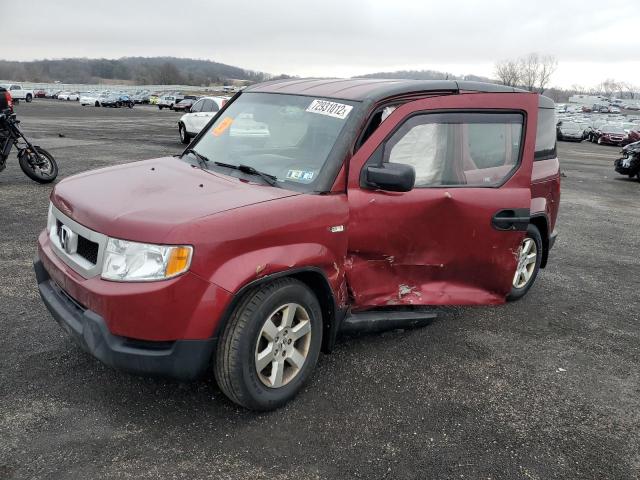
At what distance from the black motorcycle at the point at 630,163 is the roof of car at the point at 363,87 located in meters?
13.5

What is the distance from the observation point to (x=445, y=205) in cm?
368

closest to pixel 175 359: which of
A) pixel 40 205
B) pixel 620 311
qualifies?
pixel 620 311

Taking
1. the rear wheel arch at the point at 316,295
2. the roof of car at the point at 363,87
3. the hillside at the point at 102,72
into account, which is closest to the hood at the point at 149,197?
the rear wheel arch at the point at 316,295

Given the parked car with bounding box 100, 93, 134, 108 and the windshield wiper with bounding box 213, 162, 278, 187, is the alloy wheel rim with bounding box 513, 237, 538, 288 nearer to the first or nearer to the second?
the windshield wiper with bounding box 213, 162, 278, 187

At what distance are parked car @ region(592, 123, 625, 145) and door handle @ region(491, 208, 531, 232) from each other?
34.0 m

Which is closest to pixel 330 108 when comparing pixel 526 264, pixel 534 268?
pixel 526 264

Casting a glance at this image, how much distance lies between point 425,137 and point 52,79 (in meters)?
145

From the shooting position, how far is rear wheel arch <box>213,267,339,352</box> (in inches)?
109

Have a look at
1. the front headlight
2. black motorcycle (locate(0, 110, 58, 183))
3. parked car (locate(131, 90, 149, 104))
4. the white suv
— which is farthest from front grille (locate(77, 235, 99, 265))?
parked car (locate(131, 90, 149, 104))

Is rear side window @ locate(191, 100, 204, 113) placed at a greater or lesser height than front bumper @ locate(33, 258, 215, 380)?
greater

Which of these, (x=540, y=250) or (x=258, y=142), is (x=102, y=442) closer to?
(x=258, y=142)

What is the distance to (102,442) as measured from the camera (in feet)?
9.15

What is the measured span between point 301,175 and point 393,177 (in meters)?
0.57

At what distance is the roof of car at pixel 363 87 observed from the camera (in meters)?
3.60
